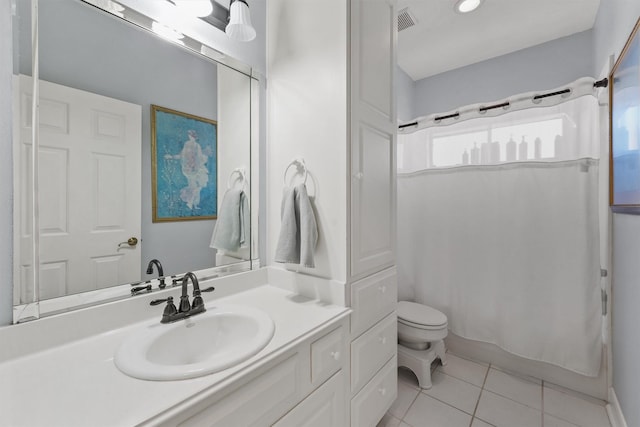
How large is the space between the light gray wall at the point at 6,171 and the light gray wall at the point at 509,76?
9.11 ft

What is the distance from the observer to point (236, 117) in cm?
131

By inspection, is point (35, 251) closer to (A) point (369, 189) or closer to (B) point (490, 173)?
(A) point (369, 189)

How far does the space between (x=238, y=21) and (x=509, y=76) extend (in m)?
2.24

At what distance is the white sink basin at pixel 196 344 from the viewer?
26.4 inches

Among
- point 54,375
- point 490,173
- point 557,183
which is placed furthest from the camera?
point 490,173

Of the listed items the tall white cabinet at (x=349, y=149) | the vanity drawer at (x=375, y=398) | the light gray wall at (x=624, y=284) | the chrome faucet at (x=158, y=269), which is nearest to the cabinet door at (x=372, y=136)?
the tall white cabinet at (x=349, y=149)

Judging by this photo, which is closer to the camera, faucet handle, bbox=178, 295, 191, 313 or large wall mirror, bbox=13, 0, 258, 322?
large wall mirror, bbox=13, 0, 258, 322

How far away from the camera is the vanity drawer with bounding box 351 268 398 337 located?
1.19 m

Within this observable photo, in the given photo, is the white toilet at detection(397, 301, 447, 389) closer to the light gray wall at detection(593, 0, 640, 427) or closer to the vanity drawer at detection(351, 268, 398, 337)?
the vanity drawer at detection(351, 268, 398, 337)

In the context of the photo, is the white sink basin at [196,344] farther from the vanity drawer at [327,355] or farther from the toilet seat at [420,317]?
the toilet seat at [420,317]

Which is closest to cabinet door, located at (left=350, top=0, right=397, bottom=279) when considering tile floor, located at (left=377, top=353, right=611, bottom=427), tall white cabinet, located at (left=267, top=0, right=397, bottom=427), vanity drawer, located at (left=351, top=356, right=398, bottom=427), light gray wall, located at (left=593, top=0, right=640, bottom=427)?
tall white cabinet, located at (left=267, top=0, right=397, bottom=427)

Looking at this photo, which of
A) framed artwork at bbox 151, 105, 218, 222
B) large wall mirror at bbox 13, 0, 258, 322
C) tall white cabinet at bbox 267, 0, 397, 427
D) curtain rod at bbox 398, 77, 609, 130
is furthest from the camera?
curtain rod at bbox 398, 77, 609, 130

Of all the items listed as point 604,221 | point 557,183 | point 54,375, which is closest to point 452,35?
point 557,183

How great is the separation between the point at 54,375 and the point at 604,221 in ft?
8.08
